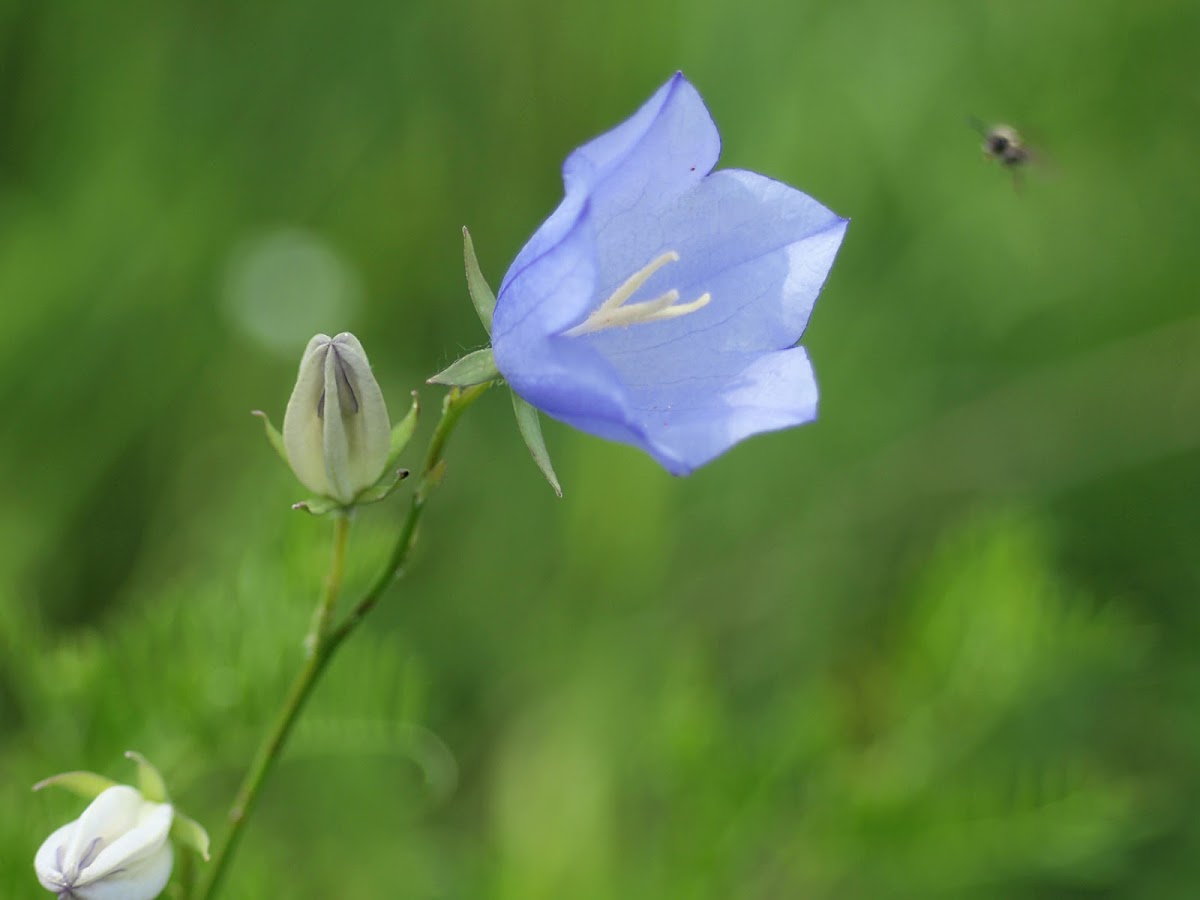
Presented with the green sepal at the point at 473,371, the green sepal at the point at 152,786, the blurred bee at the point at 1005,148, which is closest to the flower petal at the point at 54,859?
the green sepal at the point at 152,786

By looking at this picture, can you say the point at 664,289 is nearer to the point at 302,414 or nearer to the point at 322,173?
the point at 302,414

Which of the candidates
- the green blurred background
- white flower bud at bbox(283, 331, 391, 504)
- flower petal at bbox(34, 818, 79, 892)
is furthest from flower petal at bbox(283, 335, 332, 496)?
the green blurred background

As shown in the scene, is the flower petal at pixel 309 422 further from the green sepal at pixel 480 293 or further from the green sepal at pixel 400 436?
the green sepal at pixel 480 293

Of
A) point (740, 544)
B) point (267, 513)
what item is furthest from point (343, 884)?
point (740, 544)

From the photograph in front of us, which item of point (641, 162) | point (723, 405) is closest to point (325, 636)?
point (723, 405)

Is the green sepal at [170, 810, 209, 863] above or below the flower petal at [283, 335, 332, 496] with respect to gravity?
below

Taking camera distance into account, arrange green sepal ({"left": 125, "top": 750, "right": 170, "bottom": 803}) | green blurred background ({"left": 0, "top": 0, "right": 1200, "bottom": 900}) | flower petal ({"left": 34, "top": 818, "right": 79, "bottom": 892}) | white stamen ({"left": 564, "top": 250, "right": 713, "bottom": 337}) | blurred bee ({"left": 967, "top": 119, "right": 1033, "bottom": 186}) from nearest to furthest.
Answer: flower petal ({"left": 34, "top": 818, "right": 79, "bottom": 892})
green sepal ({"left": 125, "top": 750, "right": 170, "bottom": 803})
white stamen ({"left": 564, "top": 250, "right": 713, "bottom": 337})
blurred bee ({"left": 967, "top": 119, "right": 1033, "bottom": 186})
green blurred background ({"left": 0, "top": 0, "right": 1200, "bottom": 900})

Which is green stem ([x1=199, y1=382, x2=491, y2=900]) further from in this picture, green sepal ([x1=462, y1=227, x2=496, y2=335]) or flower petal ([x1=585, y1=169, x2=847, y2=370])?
flower petal ([x1=585, y1=169, x2=847, y2=370])
